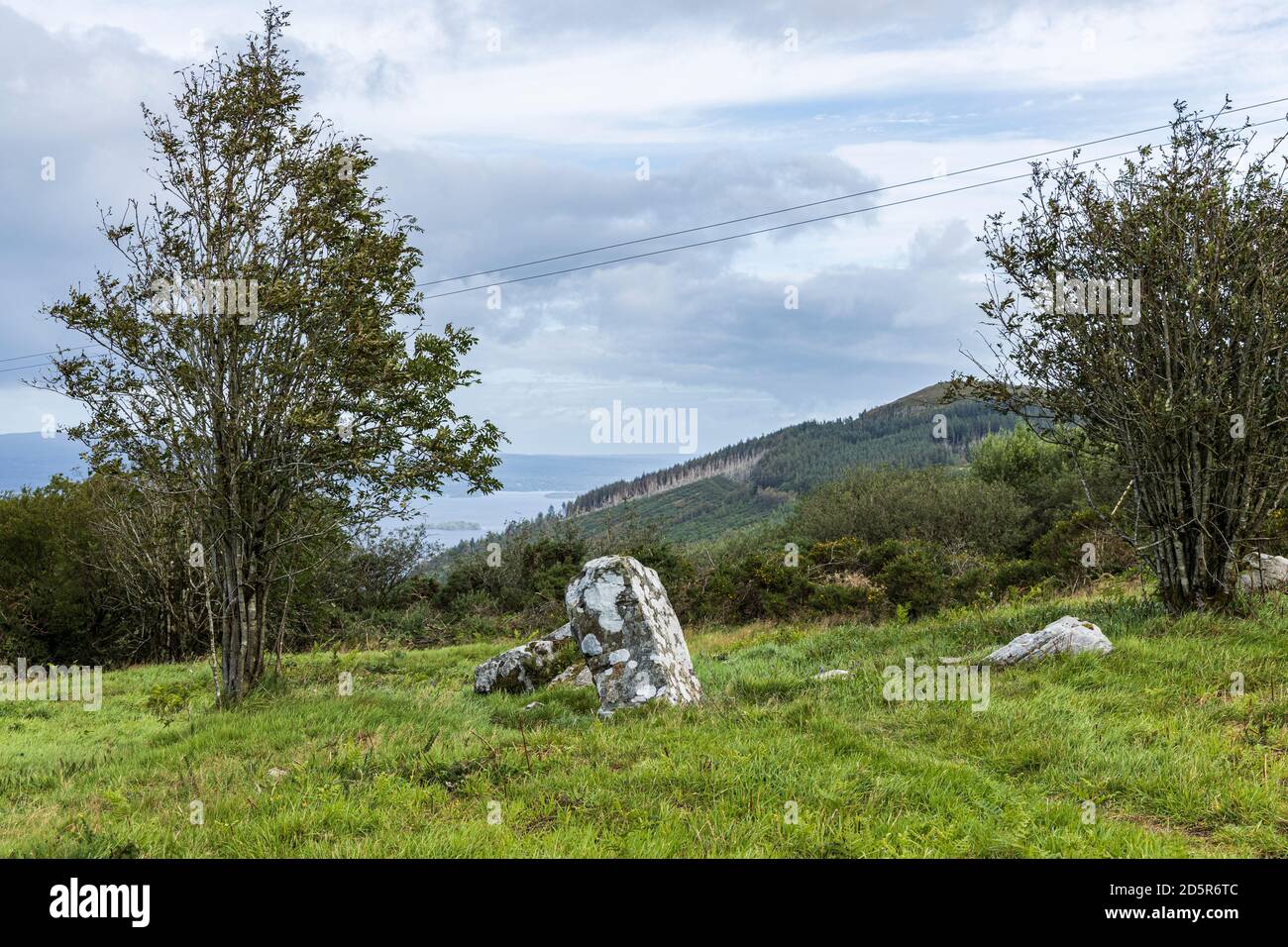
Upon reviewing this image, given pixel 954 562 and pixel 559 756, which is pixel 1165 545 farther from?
pixel 954 562

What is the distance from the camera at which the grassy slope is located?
215 inches

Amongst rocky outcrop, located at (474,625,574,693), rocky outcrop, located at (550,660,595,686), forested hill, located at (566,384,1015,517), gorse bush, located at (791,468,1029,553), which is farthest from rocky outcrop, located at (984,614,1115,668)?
forested hill, located at (566,384,1015,517)

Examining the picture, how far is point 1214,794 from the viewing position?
6.05 m

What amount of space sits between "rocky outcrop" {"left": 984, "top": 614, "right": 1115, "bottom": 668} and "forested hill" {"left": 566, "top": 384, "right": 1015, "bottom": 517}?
327 ft

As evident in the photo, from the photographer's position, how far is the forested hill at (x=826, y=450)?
4759 inches

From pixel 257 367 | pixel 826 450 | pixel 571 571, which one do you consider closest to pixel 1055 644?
pixel 257 367

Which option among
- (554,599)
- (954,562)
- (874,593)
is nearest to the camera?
(874,593)

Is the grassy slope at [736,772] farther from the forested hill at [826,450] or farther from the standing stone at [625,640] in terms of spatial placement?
the forested hill at [826,450]

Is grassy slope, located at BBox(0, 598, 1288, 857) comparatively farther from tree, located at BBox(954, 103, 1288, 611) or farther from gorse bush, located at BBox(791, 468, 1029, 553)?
gorse bush, located at BBox(791, 468, 1029, 553)

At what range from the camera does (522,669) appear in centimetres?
1361

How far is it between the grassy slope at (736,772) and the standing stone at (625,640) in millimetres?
535

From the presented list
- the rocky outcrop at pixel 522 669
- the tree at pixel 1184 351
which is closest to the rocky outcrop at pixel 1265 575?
the tree at pixel 1184 351
